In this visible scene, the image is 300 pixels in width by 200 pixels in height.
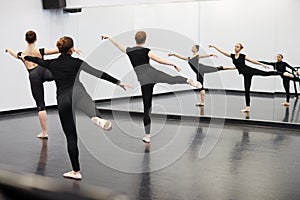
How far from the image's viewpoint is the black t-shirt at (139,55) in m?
4.92

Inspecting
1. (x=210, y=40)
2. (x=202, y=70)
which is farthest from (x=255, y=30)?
(x=202, y=70)

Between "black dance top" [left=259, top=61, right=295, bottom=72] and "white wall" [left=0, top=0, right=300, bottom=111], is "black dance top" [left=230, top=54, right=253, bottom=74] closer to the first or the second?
"white wall" [left=0, top=0, right=300, bottom=111]

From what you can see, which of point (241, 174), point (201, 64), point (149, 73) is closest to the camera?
point (241, 174)

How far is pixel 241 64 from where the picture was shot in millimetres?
7027

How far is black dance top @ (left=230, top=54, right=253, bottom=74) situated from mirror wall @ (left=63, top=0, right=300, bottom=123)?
0.30 feet

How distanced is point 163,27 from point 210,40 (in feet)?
3.18

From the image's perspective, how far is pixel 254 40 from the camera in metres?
6.84

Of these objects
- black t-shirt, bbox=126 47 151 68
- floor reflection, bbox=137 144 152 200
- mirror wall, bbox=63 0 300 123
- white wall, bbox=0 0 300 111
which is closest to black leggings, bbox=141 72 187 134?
black t-shirt, bbox=126 47 151 68

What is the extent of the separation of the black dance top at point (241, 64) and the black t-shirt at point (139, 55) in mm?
2494

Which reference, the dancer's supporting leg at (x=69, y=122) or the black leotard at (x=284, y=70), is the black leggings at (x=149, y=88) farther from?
the black leotard at (x=284, y=70)

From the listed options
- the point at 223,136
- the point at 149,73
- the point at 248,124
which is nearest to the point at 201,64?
the point at 248,124

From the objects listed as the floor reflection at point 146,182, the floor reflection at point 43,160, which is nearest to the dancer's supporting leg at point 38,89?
the floor reflection at point 43,160

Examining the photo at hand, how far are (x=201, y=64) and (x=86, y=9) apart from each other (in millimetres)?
2452

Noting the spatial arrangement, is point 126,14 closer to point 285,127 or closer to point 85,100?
point 285,127
